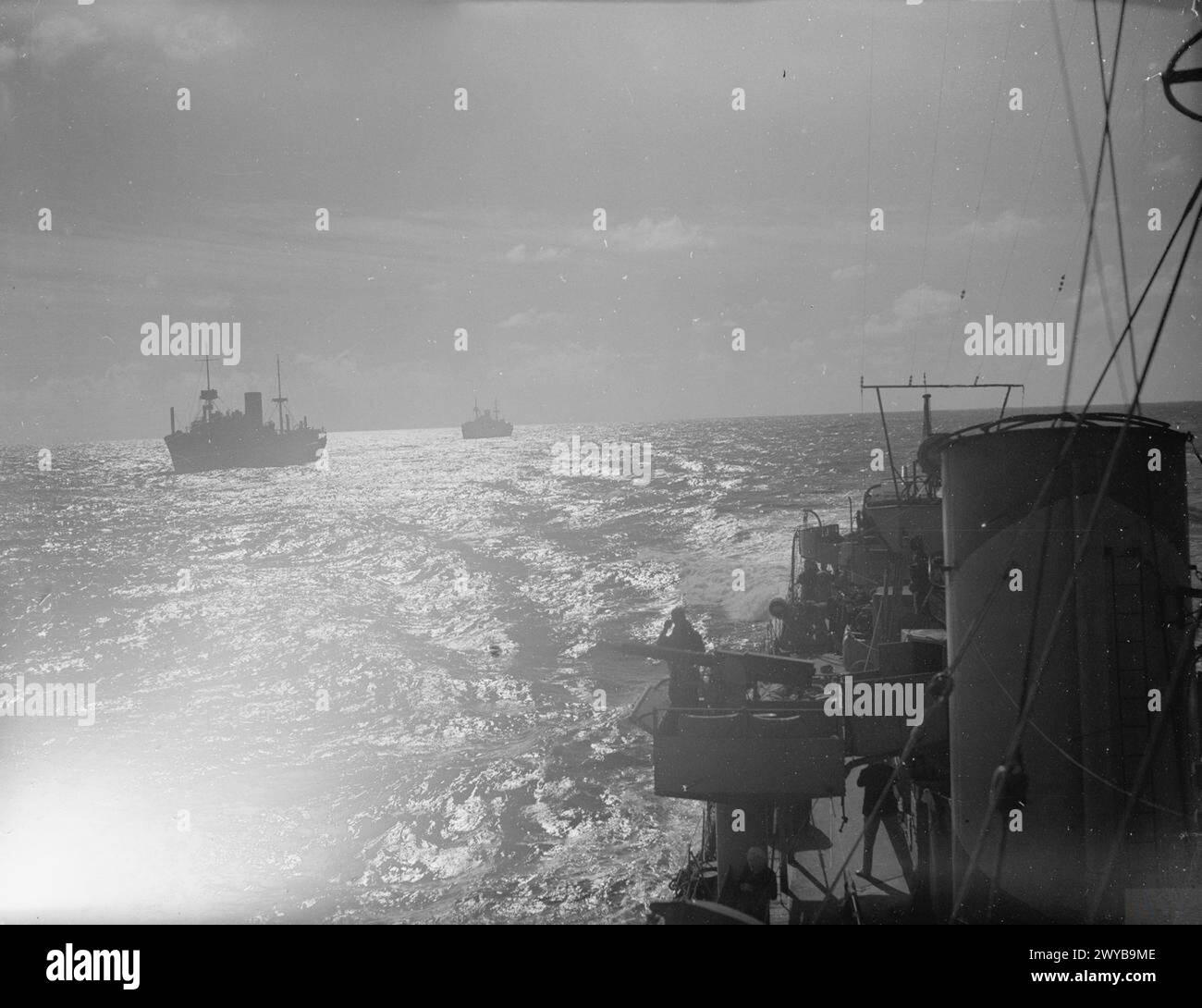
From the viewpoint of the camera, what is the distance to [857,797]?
13273 mm

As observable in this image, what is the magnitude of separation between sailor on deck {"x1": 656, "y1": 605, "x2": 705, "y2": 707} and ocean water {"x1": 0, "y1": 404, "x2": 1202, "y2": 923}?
449 centimetres

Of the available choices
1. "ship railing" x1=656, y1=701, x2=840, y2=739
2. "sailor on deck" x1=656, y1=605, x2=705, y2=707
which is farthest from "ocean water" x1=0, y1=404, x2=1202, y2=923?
"ship railing" x1=656, y1=701, x2=840, y2=739

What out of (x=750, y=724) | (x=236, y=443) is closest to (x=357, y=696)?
(x=750, y=724)

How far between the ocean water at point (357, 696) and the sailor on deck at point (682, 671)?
4.49 meters

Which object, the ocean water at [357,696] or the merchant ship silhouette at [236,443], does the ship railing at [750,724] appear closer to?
the ocean water at [357,696]

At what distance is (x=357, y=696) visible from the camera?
80.5 feet

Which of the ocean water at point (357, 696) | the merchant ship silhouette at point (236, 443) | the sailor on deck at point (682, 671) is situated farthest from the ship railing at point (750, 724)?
the merchant ship silhouette at point (236, 443)

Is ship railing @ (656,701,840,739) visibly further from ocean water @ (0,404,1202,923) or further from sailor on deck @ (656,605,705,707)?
ocean water @ (0,404,1202,923)

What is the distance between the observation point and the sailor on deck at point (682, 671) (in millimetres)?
11023

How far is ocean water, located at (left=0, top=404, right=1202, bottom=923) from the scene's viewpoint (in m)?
14.8

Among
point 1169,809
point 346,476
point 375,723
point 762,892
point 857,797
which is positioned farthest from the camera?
point 346,476

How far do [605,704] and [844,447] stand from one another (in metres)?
63.8
